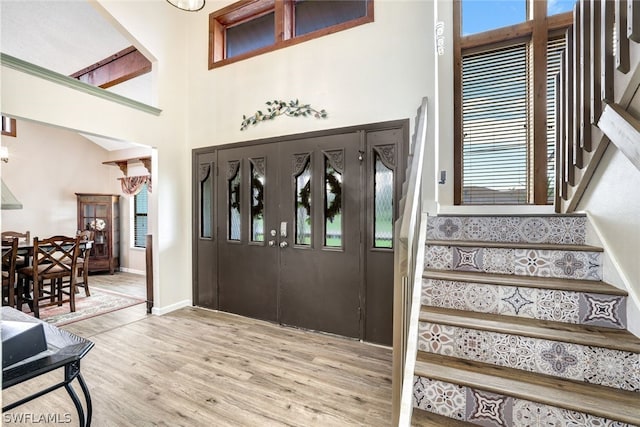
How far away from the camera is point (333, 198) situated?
10.4ft

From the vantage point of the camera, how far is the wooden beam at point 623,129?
1290 millimetres

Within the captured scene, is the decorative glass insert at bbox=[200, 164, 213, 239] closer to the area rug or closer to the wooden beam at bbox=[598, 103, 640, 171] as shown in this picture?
the area rug

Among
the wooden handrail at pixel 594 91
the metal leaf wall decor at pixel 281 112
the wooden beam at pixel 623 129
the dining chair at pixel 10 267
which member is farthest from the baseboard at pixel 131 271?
the wooden beam at pixel 623 129

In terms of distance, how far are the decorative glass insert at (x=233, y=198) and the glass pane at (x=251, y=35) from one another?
1.51 m

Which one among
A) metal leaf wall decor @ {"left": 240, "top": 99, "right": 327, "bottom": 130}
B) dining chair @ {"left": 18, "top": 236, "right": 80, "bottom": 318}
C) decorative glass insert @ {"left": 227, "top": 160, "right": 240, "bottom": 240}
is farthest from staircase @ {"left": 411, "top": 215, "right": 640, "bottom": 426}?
dining chair @ {"left": 18, "top": 236, "right": 80, "bottom": 318}

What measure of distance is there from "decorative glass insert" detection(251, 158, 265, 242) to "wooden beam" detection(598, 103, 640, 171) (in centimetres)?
296

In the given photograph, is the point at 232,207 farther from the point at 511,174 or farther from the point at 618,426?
the point at 618,426

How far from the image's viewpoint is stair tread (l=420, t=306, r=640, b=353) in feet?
4.61

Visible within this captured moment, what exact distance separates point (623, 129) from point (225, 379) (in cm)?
292

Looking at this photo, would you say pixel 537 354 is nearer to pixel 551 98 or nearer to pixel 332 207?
pixel 332 207

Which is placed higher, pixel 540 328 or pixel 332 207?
pixel 332 207

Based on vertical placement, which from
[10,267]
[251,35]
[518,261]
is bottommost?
[10,267]

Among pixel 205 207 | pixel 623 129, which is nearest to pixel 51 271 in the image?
pixel 205 207

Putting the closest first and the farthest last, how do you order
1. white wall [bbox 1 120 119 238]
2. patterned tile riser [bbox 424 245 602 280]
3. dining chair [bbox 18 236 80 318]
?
patterned tile riser [bbox 424 245 602 280], dining chair [bbox 18 236 80 318], white wall [bbox 1 120 119 238]
